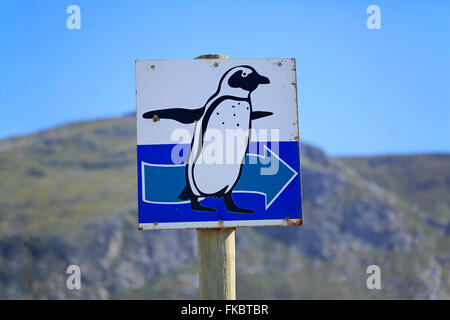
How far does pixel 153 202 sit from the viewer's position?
6.24 meters

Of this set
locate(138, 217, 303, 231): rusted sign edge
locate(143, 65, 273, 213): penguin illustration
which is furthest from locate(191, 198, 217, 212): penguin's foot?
locate(138, 217, 303, 231): rusted sign edge

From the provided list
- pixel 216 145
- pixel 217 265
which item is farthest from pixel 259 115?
pixel 217 265

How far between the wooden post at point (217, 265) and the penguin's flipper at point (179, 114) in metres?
1.07

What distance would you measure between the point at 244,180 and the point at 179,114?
0.88 m

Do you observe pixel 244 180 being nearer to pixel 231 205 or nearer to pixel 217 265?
pixel 231 205

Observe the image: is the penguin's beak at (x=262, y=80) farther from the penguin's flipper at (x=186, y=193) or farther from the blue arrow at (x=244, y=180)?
the penguin's flipper at (x=186, y=193)

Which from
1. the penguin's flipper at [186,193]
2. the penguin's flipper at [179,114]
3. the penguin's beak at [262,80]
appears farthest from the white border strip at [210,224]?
the penguin's beak at [262,80]

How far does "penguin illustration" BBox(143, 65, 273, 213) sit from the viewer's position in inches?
246

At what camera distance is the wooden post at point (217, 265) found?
6.07 m
